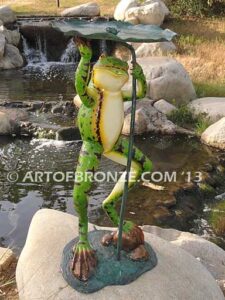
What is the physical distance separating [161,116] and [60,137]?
254 cm

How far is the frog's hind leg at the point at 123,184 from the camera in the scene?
398 cm

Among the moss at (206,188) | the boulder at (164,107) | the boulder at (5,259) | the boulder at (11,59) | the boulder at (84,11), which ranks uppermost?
the boulder at (5,259)

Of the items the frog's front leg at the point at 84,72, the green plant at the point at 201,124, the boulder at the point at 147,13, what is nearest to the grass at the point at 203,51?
the boulder at the point at 147,13

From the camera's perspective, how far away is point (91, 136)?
3.81 m

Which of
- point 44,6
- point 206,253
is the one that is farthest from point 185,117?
point 44,6

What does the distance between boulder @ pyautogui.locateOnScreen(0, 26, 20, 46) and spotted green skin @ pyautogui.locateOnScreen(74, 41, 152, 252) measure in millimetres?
16423

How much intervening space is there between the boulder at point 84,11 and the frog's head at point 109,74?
18.1 meters

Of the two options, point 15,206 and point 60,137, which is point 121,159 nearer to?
point 15,206

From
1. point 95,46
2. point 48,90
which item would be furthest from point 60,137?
point 95,46

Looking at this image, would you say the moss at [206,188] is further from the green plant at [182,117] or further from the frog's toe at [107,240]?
the frog's toe at [107,240]

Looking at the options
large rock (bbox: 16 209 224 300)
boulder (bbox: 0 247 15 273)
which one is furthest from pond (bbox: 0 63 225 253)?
large rock (bbox: 16 209 224 300)

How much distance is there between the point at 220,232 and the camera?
7461 mm

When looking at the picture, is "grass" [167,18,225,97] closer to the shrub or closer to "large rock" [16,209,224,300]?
the shrub

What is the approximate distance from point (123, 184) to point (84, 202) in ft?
1.26
